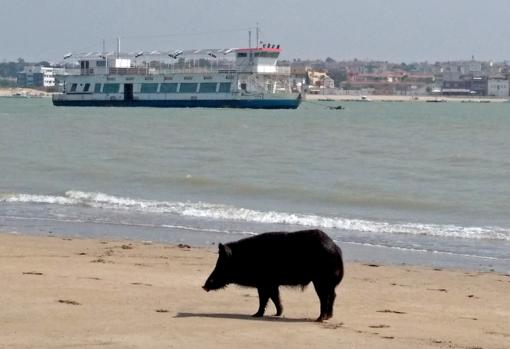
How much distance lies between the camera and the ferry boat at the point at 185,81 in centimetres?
9106

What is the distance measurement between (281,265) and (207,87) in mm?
85487

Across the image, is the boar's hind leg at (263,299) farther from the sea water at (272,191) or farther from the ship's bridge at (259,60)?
the ship's bridge at (259,60)

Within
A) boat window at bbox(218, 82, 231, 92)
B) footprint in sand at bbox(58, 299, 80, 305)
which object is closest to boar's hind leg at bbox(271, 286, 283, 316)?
footprint in sand at bbox(58, 299, 80, 305)

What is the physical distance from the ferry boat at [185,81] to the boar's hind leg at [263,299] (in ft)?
271

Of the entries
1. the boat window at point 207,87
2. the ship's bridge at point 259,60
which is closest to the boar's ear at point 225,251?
the ship's bridge at point 259,60

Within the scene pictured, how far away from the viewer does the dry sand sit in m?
6.84

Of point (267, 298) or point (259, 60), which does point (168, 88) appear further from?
point (267, 298)

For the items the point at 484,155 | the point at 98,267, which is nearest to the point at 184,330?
the point at 98,267

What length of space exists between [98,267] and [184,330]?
3.41 meters

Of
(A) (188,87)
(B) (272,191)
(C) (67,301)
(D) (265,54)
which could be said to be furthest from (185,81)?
(C) (67,301)

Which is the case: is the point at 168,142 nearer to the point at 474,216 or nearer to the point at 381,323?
the point at 474,216

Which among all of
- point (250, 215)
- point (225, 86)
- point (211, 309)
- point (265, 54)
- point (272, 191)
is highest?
point (265, 54)

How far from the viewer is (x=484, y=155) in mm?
35719

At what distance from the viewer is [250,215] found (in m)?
17.5
